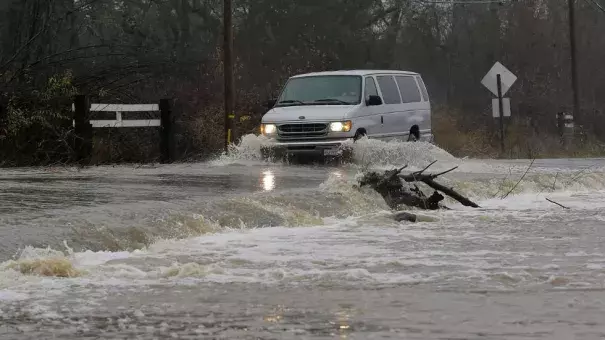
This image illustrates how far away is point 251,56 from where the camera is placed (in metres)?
39.3

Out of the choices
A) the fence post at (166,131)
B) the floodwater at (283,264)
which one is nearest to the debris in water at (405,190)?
the floodwater at (283,264)

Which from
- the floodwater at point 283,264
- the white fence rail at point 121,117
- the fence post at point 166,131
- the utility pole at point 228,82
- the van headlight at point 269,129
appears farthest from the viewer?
the utility pole at point 228,82

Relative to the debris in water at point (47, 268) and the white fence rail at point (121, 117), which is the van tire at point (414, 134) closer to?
the white fence rail at point (121, 117)

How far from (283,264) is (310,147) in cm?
1093

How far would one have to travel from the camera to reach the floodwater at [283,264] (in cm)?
636

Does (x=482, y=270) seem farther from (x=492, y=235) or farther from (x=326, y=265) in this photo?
(x=492, y=235)

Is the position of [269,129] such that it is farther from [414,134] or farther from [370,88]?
[414,134]

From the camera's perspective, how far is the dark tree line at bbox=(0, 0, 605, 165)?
844 inches

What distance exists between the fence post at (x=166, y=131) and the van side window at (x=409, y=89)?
446 cm

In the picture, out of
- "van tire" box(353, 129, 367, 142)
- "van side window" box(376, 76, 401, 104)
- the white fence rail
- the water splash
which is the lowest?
the water splash

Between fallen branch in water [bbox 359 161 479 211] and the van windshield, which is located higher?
the van windshield

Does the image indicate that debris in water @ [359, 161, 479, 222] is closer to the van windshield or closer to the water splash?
the van windshield

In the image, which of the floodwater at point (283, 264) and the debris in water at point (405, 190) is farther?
the debris in water at point (405, 190)

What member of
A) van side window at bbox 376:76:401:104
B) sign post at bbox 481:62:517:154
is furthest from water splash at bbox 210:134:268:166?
sign post at bbox 481:62:517:154
